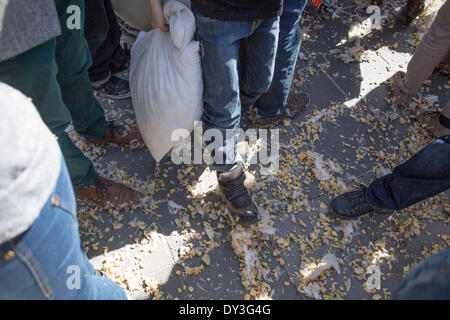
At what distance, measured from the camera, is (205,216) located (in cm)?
250

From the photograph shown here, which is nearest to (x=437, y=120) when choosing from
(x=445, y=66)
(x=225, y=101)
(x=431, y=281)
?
(x=445, y=66)

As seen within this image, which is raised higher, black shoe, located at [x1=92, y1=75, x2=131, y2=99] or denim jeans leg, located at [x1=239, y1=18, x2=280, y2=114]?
denim jeans leg, located at [x1=239, y1=18, x2=280, y2=114]

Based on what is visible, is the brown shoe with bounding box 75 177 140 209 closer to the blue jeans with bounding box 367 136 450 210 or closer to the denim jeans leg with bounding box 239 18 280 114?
the denim jeans leg with bounding box 239 18 280 114

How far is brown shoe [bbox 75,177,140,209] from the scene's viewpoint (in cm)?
241

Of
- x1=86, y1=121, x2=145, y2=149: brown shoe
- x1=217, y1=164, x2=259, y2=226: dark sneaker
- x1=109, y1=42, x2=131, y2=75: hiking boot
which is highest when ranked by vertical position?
x1=109, y1=42, x2=131, y2=75: hiking boot

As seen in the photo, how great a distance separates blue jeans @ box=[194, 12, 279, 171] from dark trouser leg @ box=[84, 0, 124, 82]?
102cm

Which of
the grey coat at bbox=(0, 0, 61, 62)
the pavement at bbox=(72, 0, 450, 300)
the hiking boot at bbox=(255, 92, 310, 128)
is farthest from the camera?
the hiking boot at bbox=(255, 92, 310, 128)

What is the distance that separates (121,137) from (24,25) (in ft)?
4.48

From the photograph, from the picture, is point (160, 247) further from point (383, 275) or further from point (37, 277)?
point (383, 275)

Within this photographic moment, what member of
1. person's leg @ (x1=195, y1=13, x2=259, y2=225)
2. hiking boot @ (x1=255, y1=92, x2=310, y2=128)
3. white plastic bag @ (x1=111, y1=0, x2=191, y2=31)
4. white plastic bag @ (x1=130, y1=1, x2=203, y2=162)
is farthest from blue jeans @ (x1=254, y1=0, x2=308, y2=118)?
white plastic bag @ (x1=111, y1=0, x2=191, y2=31)

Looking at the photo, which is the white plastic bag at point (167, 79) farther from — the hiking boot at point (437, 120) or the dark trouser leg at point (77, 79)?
the hiking boot at point (437, 120)

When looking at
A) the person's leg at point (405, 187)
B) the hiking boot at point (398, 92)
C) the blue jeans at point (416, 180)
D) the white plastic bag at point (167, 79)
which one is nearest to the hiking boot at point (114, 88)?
the white plastic bag at point (167, 79)

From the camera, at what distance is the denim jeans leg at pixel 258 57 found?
202 cm
